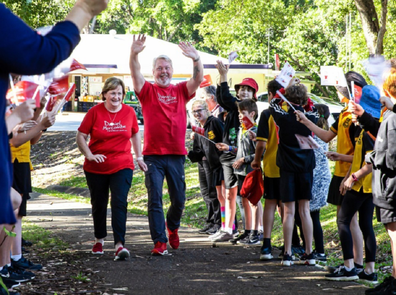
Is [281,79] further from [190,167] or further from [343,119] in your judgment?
[190,167]

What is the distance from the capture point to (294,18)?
34.7 metres

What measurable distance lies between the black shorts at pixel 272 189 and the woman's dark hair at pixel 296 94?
39.2 inches

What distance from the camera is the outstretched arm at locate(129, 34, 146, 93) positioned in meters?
7.59

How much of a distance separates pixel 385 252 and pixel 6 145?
642 cm

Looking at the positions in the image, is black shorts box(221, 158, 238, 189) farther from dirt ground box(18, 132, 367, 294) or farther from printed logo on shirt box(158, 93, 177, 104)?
printed logo on shirt box(158, 93, 177, 104)

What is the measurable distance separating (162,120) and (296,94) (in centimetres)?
170

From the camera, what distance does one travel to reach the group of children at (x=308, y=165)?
5.80 meters

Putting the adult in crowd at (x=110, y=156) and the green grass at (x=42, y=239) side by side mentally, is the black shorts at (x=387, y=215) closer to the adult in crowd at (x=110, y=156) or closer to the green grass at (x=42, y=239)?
the adult in crowd at (x=110, y=156)

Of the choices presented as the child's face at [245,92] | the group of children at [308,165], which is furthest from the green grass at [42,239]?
the child's face at [245,92]

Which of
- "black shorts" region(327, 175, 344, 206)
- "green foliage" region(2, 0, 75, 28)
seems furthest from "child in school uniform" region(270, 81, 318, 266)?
"green foliage" region(2, 0, 75, 28)

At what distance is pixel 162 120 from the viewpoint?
7887 mm

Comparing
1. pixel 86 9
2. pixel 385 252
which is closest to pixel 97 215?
pixel 385 252

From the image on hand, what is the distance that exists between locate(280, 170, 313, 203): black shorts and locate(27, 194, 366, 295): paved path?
0.77 metres

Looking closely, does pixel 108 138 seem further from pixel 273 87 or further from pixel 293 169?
pixel 293 169
